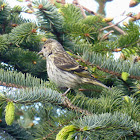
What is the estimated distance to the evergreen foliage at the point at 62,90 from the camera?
1.55 metres

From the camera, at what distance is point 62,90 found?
259 centimetres

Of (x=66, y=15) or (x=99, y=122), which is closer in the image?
(x=99, y=122)

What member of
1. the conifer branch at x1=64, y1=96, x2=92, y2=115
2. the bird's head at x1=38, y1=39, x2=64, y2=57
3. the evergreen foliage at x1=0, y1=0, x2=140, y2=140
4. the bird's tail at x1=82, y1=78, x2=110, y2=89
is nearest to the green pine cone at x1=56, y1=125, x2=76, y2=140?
the evergreen foliage at x1=0, y1=0, x2=140, y2=140

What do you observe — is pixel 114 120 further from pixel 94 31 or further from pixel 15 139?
pixel 94 31

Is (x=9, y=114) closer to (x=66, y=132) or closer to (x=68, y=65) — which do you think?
(x=66, y=132)

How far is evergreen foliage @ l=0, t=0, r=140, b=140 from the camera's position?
1547 millimetres

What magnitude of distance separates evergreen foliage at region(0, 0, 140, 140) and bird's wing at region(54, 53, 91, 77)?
23 cm

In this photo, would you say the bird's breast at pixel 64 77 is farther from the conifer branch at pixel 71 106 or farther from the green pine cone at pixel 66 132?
the green pine cone at pixel 66 132

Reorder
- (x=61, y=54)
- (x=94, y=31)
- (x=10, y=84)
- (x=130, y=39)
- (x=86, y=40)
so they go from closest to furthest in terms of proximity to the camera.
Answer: (x=10, y=84) < (x=130, y=39) < (x=94, y=31) < (x=86, y=40) < (x=61, y=54)

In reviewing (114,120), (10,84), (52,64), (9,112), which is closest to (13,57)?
(52,64)

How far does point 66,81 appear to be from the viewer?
9.85 feet

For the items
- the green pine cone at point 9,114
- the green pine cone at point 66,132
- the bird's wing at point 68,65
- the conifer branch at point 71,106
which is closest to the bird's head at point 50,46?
the bird's wing at point 68,65

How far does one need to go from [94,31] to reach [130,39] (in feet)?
1.67

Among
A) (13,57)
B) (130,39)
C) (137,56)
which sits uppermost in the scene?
(130,39)
